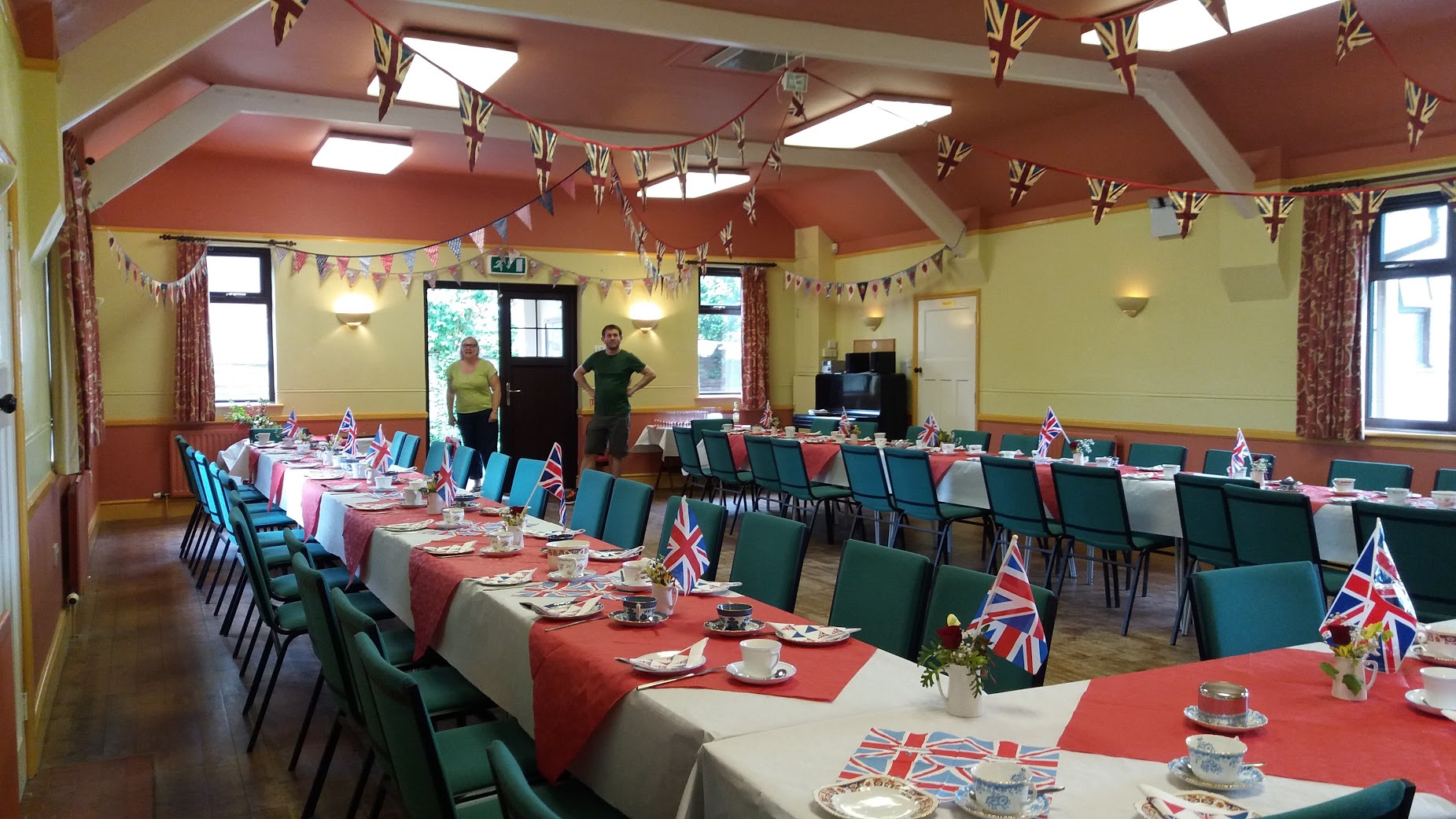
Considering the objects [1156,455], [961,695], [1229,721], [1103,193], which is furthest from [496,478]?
[1229,721]

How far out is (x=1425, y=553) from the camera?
4188mm

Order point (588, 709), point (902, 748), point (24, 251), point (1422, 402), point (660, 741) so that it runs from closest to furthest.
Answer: point (902, 748)
point (660, 741)
point (588, 709)
point (24, 251)
point (1422, 402)

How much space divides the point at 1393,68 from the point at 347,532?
7077mm

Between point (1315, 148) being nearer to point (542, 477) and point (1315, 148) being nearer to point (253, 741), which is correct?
point (542, 477)

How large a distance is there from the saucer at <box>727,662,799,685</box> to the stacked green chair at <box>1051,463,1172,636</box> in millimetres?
3709

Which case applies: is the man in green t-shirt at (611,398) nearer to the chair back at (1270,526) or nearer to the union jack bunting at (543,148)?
the union jack bunting at (543,148)

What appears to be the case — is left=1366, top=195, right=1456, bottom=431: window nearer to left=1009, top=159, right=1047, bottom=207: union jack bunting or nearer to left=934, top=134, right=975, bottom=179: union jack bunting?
left=1009, top=159, right=1047, bottom=207: union jack bunting

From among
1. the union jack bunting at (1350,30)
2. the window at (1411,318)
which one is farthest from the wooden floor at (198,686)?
the union jack bunting at (1350,30)

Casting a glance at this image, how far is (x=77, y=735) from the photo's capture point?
420cm

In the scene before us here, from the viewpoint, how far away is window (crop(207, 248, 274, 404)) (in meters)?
10.7

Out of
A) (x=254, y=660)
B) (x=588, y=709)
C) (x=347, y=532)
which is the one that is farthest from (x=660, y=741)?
(x=254, y=660)

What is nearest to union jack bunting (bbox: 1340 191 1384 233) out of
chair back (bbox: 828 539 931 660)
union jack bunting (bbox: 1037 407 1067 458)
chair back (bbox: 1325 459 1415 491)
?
chair back (bbox: 1325 459 1415 491)

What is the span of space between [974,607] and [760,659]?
0.77 m

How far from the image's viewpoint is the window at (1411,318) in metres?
7.35
